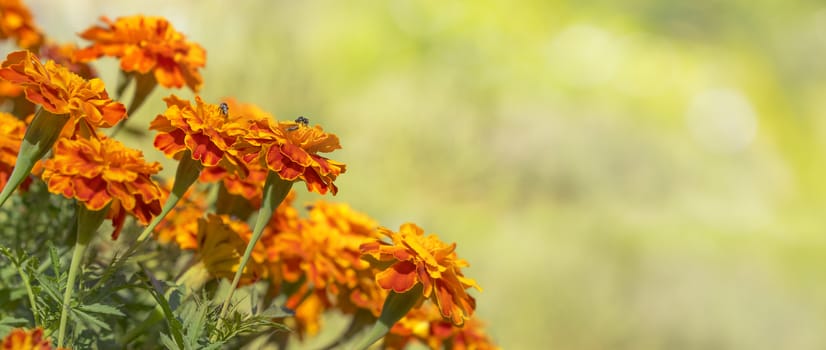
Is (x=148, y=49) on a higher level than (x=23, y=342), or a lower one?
higher

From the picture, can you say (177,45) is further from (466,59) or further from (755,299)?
(466,59)

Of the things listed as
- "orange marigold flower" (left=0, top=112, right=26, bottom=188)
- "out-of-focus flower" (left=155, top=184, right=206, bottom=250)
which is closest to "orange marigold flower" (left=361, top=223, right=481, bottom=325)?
"out-of-focus flower" (left=155, top=184, right=206, bottom=250)

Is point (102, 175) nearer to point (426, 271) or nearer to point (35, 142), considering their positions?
point (35, 142)

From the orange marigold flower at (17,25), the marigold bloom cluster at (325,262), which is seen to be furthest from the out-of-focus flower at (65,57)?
the marigold bloom cluster at (325,262)

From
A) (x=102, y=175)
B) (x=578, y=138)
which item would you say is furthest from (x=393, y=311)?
(x=578, y=138)

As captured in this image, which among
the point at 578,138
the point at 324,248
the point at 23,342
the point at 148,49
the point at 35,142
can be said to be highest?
the point at 578,138

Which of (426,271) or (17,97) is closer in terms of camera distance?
(426,271)

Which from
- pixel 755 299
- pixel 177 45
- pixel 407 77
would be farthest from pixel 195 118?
pixel 407 77
